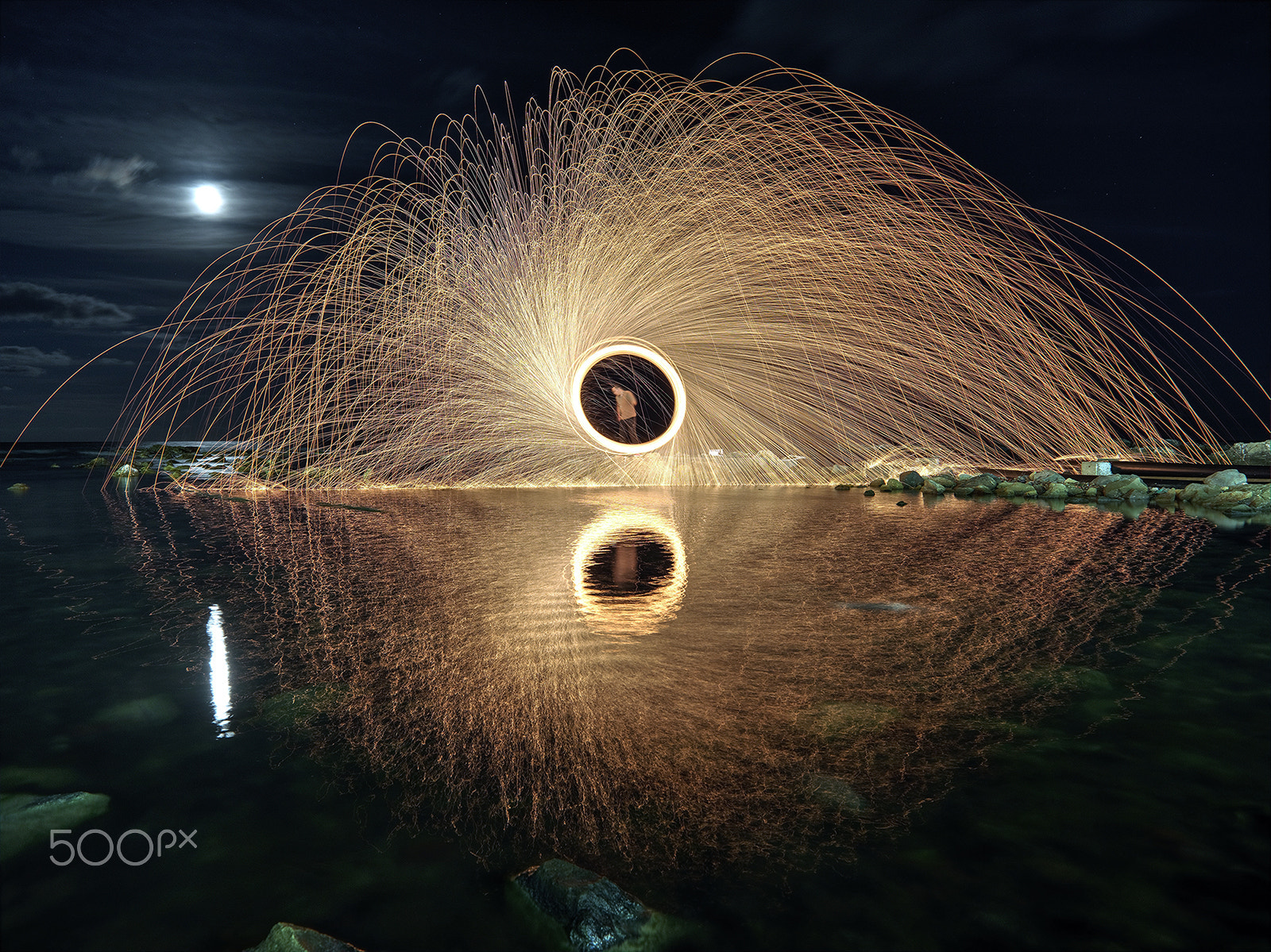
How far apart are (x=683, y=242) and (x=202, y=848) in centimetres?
1150

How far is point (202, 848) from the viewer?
7.18 feet

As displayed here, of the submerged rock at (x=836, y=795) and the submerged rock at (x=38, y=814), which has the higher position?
the submerged rock at (x=836, y=795)

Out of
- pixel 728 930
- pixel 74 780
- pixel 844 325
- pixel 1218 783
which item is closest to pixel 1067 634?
pixel 1218 783

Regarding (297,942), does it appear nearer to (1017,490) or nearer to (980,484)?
(1017,490)

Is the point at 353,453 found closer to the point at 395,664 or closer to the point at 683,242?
the point at 683,242

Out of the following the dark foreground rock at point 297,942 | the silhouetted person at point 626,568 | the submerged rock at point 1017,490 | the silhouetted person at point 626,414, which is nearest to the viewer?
the dark foreground rock at point 297,942

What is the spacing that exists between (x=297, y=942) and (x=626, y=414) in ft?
41.7

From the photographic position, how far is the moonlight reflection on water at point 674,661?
2.42 m

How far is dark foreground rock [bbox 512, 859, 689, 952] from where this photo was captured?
5.97ft

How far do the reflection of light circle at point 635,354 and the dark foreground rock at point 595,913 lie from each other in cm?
1144

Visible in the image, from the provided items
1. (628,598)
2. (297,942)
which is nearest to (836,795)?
(297,942)

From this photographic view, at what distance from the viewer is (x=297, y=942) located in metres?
1.74

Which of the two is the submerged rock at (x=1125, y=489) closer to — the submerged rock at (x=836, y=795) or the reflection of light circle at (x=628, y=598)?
the reflection of light circle at (x=628, y=598)

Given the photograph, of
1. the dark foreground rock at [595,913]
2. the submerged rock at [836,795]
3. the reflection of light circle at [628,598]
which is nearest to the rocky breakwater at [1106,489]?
the reflection of light circle at [628,598]
